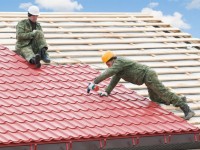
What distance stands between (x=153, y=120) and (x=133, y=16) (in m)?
6.94

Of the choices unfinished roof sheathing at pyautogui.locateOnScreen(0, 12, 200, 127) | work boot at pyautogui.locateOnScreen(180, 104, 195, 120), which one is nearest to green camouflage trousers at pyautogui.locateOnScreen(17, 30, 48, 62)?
unfinished roof sheathing at pyautogui.locateOnScreen(0, 12, 200, 127)

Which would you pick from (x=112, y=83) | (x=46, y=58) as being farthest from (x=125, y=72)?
(x=46, y=58)

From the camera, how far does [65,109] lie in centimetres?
1172

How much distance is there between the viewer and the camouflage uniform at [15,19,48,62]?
13484 millimetres

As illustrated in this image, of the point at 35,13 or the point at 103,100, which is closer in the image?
the point at 103,100

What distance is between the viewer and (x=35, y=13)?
13.4 m

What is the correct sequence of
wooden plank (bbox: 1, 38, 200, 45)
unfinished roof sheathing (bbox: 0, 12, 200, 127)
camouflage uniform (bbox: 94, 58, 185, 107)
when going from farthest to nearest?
wooden plank (bbox: 1, 38, 200, 45), unfinished roof sheathing (bbox: 0, 12, 200, 127), camouflage uniform (bbox: 94, 58, 185, 107)

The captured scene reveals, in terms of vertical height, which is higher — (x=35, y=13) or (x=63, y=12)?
(x=63, y=12)

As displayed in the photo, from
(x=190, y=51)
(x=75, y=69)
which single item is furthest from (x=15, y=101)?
(x=190, y=51)

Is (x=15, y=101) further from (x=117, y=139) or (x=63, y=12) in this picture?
(x=63, y=12)

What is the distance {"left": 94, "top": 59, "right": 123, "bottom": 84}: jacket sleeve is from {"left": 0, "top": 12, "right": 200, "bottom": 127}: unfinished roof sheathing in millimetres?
1148

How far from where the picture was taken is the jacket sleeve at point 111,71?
40.7 ft

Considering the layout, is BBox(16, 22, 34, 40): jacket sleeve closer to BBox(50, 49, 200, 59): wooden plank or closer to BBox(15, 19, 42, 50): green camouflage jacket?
BBox(15, 19, 42, 50): green camouflage jacket

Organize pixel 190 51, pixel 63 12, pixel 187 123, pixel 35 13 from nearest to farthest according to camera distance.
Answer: pixel 187 123, pixel 35 13, pixel 190 51, pixel 63 12
